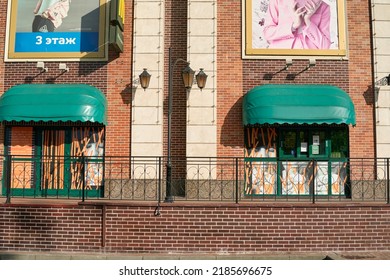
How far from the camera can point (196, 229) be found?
27.2ft

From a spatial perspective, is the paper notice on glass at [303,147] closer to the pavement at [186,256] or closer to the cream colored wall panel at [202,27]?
the pavement at [186,256]

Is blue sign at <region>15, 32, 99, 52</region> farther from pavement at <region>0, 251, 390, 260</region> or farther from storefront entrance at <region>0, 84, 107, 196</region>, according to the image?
pavement at <region>0, 251, 390, 260</region>

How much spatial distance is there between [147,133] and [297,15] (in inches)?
229

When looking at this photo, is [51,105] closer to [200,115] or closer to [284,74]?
[200,115]

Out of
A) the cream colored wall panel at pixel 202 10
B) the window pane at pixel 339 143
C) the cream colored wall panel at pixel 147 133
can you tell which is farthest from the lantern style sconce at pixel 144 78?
the window pane at pixel 339 143

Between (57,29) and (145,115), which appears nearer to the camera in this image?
(145,115)

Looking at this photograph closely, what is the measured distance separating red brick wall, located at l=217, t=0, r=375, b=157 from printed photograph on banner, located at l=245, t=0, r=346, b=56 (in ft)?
0.90

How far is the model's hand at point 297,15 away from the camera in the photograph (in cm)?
1173

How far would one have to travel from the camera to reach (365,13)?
38.8 feet

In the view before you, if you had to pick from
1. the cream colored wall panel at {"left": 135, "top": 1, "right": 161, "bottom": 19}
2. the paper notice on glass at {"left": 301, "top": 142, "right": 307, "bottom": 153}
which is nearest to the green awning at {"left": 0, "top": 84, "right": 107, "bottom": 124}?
the cream colored wall panel at {"left": 135, "top": 1, "right": 161, "bottom": 19}

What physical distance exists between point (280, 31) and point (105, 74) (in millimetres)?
5496

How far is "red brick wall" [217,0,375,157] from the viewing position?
11.4m

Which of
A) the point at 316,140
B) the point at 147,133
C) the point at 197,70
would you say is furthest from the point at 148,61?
the point at 316,140

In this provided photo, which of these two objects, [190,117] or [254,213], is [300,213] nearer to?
[254,213]
